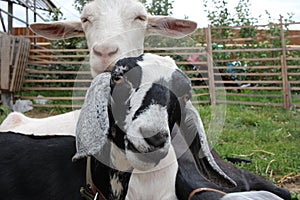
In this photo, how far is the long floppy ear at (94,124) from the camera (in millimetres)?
1765

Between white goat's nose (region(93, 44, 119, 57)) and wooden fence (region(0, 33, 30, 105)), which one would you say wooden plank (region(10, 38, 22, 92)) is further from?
white goat's nose (region(93, 44, 119, 57))

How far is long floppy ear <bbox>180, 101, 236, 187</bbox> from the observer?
201 cm

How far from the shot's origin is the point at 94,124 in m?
1.78

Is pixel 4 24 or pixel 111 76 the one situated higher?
pixel 4 24

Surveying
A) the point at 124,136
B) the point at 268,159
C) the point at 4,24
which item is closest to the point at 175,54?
the point at 124,136

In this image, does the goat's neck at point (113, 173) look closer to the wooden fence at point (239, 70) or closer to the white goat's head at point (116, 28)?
the white goat's head at point (116, 28)

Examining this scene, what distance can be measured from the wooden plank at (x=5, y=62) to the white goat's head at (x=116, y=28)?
6.36 meters

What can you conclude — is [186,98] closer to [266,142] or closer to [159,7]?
[159,7]

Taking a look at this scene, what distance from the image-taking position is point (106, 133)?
1.77 metres

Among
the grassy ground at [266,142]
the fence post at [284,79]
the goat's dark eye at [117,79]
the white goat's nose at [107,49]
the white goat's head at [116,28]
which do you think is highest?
the white goat's head at [116,28]

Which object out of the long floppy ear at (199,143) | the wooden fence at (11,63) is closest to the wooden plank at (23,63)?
the wooden fence at (11,63)

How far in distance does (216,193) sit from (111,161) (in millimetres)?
538

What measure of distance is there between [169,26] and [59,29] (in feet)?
2.82

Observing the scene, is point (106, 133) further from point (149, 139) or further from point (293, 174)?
point (293, 174)
